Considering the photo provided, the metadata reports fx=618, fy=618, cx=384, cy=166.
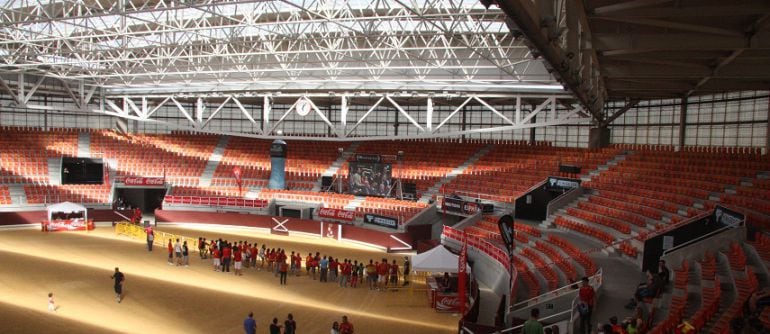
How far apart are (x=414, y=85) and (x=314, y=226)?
10133mm

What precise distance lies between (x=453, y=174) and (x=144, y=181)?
21.3 meters

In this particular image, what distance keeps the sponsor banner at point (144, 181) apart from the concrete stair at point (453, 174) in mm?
18442

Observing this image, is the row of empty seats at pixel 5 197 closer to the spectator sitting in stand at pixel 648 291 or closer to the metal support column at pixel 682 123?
the spectator sitting in stand at pixel 648 291

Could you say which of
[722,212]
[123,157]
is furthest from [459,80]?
[123,157]

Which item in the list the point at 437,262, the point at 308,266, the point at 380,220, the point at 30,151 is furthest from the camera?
the point at 30,151

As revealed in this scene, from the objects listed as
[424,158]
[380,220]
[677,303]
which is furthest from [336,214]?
[677,303]

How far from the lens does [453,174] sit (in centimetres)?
4178

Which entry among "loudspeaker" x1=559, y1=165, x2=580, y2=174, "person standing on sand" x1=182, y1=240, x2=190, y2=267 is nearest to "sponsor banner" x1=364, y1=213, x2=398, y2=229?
"loudspeaker" x1=559, y1=165, x2=580, y2=174

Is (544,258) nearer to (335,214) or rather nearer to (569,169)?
(569,169)

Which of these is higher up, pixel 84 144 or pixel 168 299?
pixel 84 144

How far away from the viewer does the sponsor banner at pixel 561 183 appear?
3117cm

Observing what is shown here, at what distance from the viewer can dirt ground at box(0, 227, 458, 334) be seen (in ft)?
57.9

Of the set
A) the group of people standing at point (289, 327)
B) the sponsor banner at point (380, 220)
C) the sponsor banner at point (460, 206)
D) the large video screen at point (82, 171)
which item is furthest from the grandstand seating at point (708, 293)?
the large video screen at point (82, 171)

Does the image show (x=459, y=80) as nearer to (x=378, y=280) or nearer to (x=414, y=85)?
(x=414, y=85)
